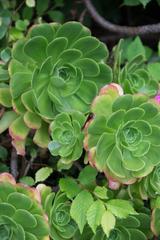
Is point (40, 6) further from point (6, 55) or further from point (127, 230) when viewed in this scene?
point (127, 230)

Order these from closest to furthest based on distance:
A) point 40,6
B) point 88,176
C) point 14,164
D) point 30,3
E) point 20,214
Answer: point 20,214 < point 88,176 < point 14,164 < point 30,3 < point 40,6

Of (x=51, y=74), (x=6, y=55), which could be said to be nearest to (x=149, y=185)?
(x=51, y=74)

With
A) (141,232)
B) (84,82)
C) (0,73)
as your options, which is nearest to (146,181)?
(141,232)

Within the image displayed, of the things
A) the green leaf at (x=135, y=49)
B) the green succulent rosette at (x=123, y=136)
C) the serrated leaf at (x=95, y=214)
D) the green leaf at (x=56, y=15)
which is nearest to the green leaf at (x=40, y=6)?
the green leaf at (x=56, y=15)

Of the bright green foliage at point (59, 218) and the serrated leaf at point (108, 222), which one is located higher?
the serrated leaf at point (108, 222)

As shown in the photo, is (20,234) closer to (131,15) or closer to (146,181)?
(146,181)

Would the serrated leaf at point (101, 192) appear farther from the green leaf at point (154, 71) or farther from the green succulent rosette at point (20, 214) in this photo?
the green leaf at point (154, 71)

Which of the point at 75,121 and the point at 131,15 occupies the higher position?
the point at 75,121
